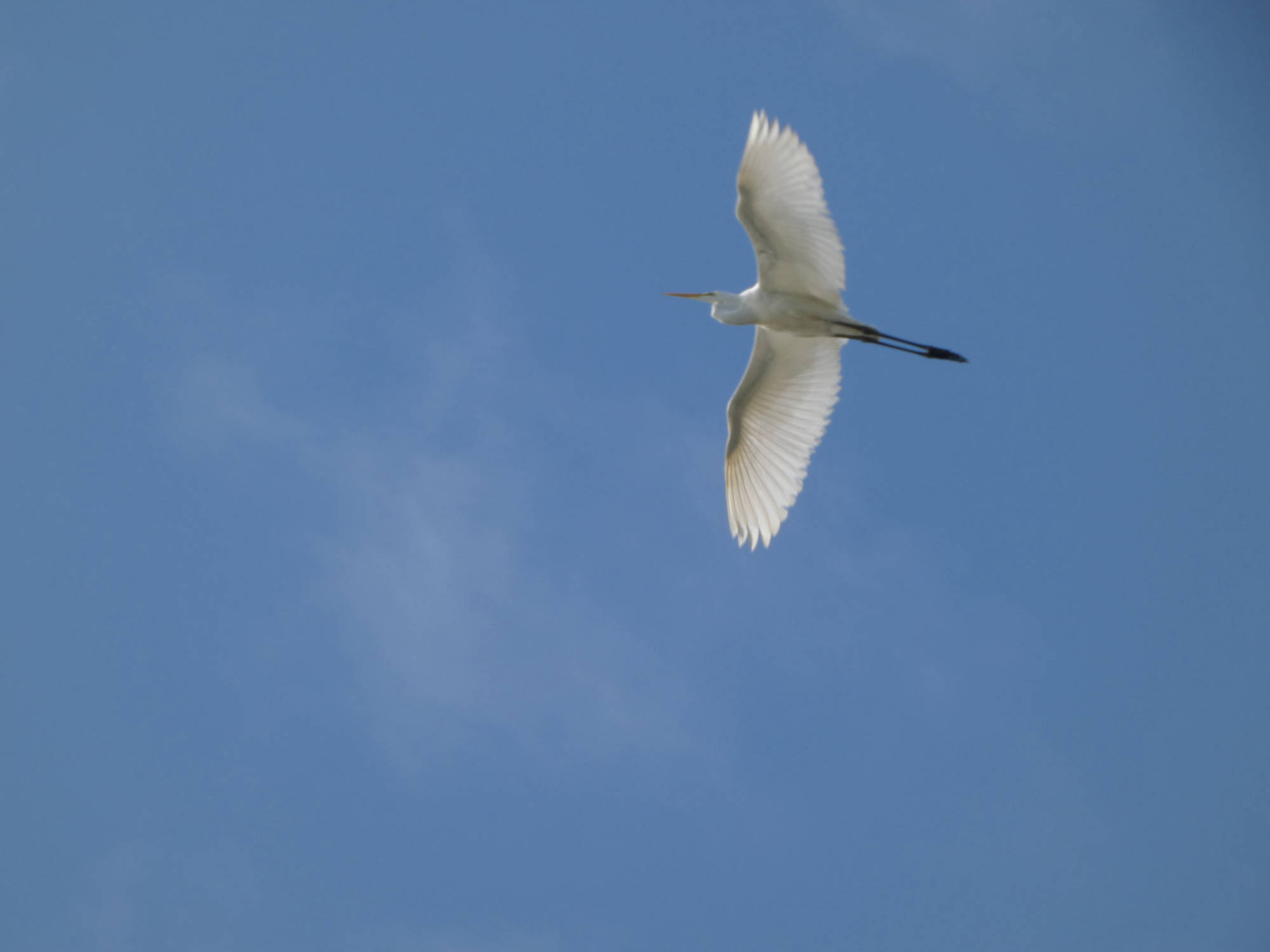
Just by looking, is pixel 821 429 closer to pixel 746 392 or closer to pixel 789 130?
pixel 746 392

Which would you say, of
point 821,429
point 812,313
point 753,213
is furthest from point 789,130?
point 821,429

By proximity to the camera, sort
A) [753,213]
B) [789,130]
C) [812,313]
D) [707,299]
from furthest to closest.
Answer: [707,299]
[812,313]
[753,213]
[789,130]

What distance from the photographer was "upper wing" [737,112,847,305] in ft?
22.2

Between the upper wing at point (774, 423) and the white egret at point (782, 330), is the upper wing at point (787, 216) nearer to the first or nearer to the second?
the white egret at point (782, 330)

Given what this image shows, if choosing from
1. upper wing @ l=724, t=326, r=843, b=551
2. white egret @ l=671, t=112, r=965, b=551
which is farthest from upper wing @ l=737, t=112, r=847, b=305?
upper wing @ l=724, t=326, r=843, b=551

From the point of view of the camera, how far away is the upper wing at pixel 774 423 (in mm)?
7992

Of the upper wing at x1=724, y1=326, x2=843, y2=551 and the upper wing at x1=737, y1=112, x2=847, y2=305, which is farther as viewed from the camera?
the upper wing at x1=724, y1=326, x2=843, y2=551

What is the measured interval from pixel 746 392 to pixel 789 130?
7.43 feet

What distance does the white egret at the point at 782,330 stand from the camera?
6.89 metres

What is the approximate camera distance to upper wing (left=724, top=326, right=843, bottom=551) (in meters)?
7.99

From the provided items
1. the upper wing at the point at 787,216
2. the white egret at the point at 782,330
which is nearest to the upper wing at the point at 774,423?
the white egret at the point at 782,330

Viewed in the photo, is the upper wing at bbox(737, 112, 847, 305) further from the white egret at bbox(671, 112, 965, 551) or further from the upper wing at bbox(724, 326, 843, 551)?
the upper wing at bbox(724, 326, 843, 551)

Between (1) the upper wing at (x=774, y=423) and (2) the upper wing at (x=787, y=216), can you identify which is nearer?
(2) the upper wing at (x=787, y=216)

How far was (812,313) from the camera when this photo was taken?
7688mm
